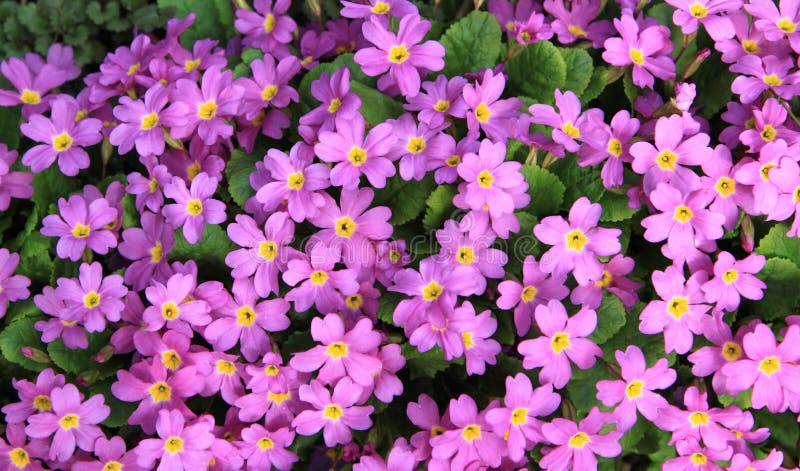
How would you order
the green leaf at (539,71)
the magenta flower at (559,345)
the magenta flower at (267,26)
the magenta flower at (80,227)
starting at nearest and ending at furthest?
the magenta flower at (559,345)
the magenta flower at (80,227)
the green leaf at (539,71)
the magenta flower at (267,26)

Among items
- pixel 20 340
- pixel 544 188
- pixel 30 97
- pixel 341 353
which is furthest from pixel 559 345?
pixel 30 97

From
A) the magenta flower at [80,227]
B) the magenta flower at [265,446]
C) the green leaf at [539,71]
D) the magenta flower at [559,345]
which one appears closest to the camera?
the magenta flower at [559,345]

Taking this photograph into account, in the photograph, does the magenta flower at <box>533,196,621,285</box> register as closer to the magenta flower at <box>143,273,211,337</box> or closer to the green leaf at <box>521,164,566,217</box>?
the green leaf at <box>521,164,566,217</box>

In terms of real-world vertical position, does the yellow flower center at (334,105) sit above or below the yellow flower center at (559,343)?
above

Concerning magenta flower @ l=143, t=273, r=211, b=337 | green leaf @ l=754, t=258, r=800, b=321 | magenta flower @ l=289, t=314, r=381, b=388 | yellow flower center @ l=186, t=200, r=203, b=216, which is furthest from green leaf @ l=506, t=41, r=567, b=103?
magenta flower @ l=143, t=273, r=211, b=337

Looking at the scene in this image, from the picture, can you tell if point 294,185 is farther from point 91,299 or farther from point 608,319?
point 608,319

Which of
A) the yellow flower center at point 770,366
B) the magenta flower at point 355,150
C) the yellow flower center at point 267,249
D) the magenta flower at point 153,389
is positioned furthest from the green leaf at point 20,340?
the yellow flower center at point 770,366

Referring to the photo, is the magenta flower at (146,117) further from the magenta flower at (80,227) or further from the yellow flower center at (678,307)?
the yellow flower center at (678,307)
